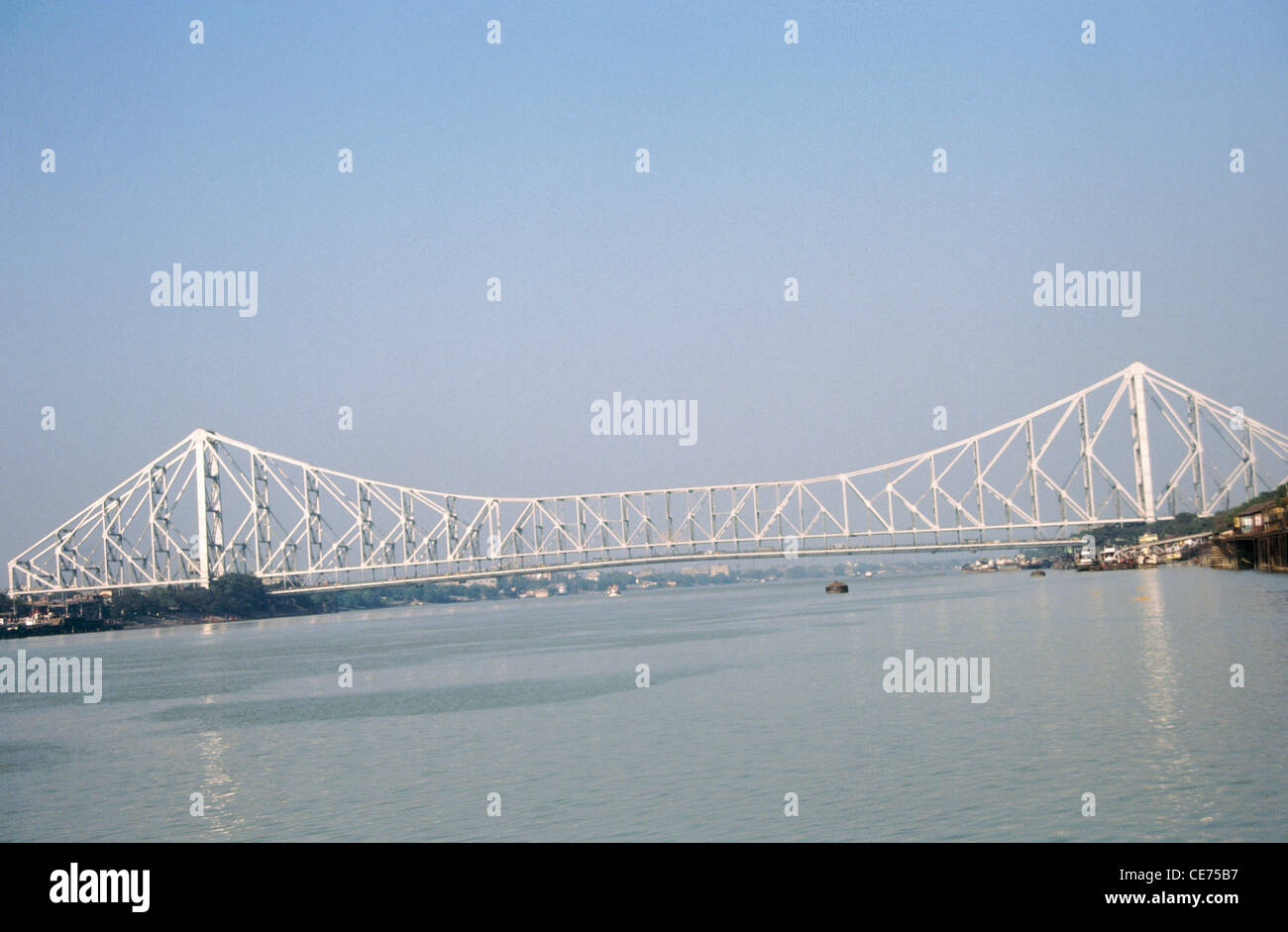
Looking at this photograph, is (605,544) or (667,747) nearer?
(667,747)

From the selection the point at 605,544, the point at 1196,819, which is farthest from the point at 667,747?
Result: the point at 605,544
